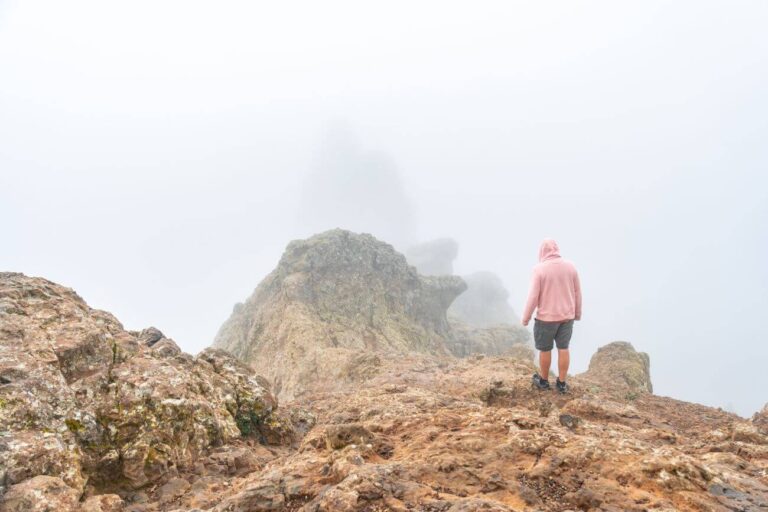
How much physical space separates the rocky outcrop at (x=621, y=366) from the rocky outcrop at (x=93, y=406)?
2085cm

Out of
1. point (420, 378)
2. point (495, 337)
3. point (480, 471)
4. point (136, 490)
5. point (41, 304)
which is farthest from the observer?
point (495, 337)

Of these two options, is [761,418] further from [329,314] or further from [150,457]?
[329,314]

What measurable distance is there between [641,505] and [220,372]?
32.9 feet

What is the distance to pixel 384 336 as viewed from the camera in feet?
139

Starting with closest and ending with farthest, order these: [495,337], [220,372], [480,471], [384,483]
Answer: [384,483] < [480,471] < [220,372] < [495,337]

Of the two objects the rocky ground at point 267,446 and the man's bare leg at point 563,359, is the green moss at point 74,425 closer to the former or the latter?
the rocky ground at point 267,446

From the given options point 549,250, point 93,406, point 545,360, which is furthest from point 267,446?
point 549,250

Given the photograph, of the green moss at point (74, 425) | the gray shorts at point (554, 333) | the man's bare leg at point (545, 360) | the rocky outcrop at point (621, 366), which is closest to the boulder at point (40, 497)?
the green moss at point (74, 425)

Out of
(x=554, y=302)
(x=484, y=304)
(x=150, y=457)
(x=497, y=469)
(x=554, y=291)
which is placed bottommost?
(x=150, y=457)

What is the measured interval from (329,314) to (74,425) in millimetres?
33691

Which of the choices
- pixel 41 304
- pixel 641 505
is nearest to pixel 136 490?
pixel 41 304

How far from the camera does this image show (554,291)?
472 inches

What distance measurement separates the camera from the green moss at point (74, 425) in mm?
7422

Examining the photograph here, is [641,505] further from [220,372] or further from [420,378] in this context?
[420,378]
